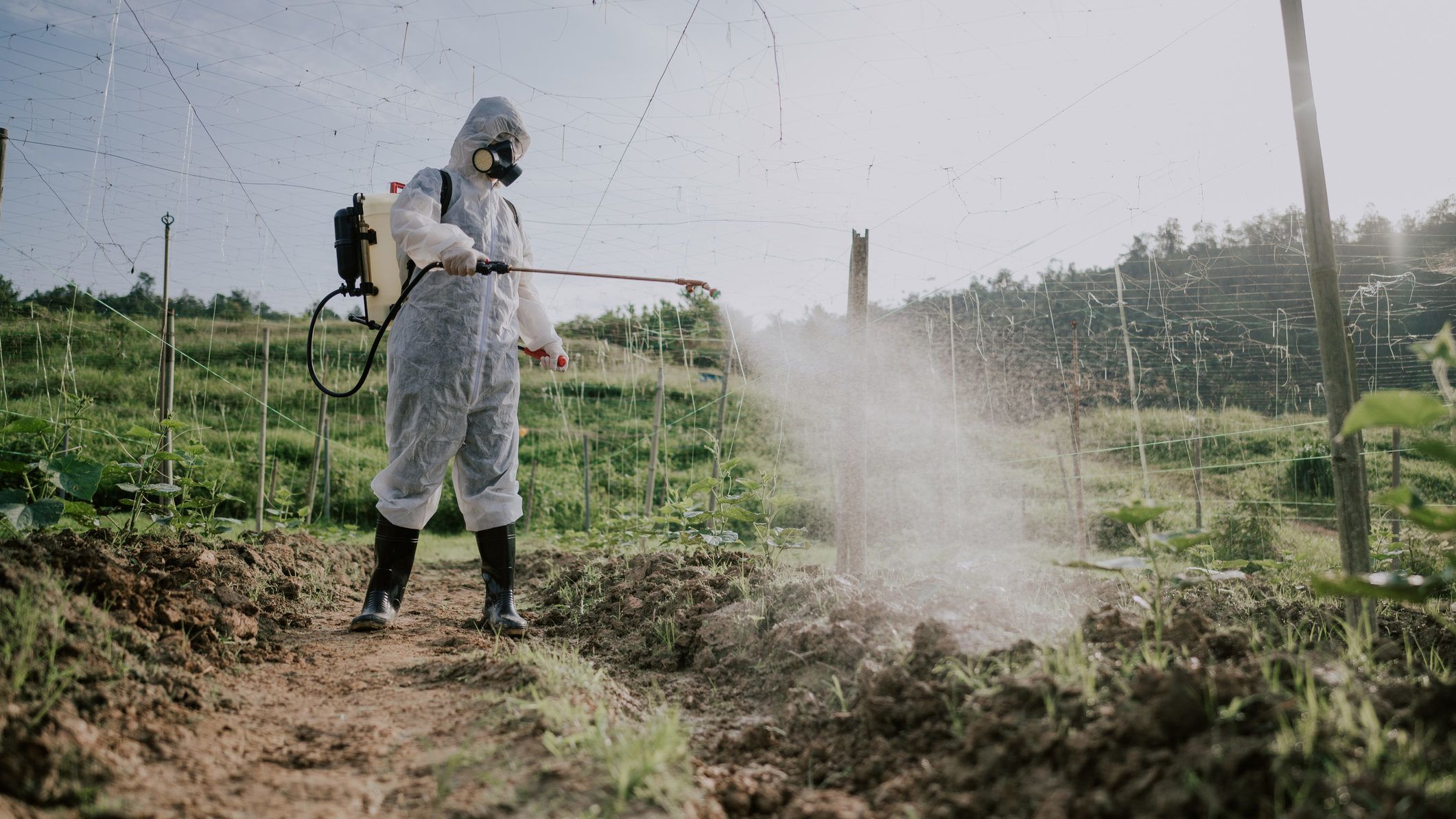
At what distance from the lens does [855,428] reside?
120 inches

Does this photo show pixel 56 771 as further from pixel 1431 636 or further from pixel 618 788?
pixel 1431 636

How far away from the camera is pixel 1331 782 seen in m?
1.09

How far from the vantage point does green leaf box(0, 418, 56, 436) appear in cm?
275

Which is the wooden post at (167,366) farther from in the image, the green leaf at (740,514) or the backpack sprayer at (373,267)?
the green leaf at (740,514)

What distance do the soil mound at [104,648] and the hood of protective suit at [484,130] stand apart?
5.86 ft

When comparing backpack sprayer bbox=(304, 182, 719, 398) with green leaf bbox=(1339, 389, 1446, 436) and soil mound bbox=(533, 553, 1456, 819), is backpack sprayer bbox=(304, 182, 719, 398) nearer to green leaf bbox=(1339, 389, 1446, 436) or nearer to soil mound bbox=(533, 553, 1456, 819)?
soil mound bbox=(533, 553, 1456, 819)

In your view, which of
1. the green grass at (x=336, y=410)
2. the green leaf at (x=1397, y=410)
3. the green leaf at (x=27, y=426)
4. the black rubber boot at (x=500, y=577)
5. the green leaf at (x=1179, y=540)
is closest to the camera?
the green leaf at (x=1397, y=410)

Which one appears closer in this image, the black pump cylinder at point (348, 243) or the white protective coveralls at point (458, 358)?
the white protective coveralls at point (458, 358)

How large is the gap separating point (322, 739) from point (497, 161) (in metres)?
2.14

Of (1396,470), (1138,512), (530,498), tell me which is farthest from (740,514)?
(530,498)

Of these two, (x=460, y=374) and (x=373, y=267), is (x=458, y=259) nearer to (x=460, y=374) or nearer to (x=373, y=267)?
(x=460, y=374)

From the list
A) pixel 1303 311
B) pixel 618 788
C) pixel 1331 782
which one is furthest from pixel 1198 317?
pixel 618 788

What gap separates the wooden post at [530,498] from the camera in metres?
8.34

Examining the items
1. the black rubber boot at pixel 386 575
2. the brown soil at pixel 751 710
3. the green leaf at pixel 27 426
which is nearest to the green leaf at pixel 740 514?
the brown soil at pixel 751 710
